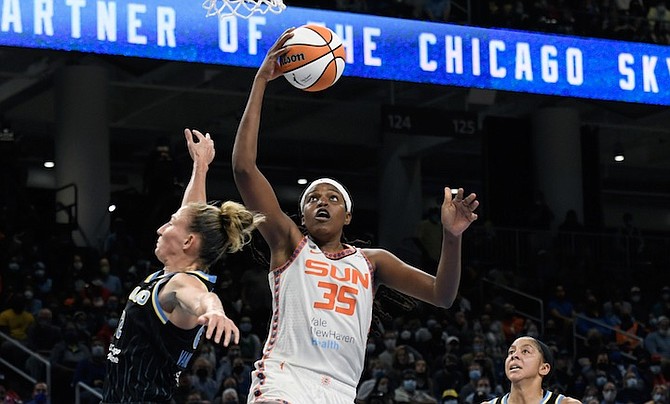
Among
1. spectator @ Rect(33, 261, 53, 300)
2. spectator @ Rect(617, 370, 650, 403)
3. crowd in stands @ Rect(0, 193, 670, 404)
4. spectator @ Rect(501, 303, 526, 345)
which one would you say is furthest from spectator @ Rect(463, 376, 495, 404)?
spectator @ Rect(33, 261, 53, 300)

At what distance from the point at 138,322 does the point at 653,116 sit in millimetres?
22914

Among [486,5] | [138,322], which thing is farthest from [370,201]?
[138,322]

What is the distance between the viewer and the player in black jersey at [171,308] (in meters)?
5.33

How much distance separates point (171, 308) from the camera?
17.5 feet

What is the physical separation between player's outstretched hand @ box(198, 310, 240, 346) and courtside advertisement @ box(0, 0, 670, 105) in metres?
10.5

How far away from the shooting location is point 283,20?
16.1 m

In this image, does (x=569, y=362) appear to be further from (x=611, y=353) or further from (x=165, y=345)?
(x=165, y=345)

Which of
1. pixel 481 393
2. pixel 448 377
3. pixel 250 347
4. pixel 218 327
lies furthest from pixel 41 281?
pixel 218 327

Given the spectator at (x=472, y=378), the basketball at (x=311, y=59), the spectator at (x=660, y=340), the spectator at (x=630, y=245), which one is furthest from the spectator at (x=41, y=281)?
the spectator at (x=630, y=245)

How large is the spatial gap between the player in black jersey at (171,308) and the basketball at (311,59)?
1.51m

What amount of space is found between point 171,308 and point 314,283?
1383 mm

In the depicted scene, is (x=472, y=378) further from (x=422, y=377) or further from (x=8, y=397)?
(x=8, y=397)

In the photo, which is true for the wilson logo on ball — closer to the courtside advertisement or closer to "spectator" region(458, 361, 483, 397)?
the courtside advertisement

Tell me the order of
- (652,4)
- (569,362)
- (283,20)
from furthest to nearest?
(652,4), (569,362), (283,20)
